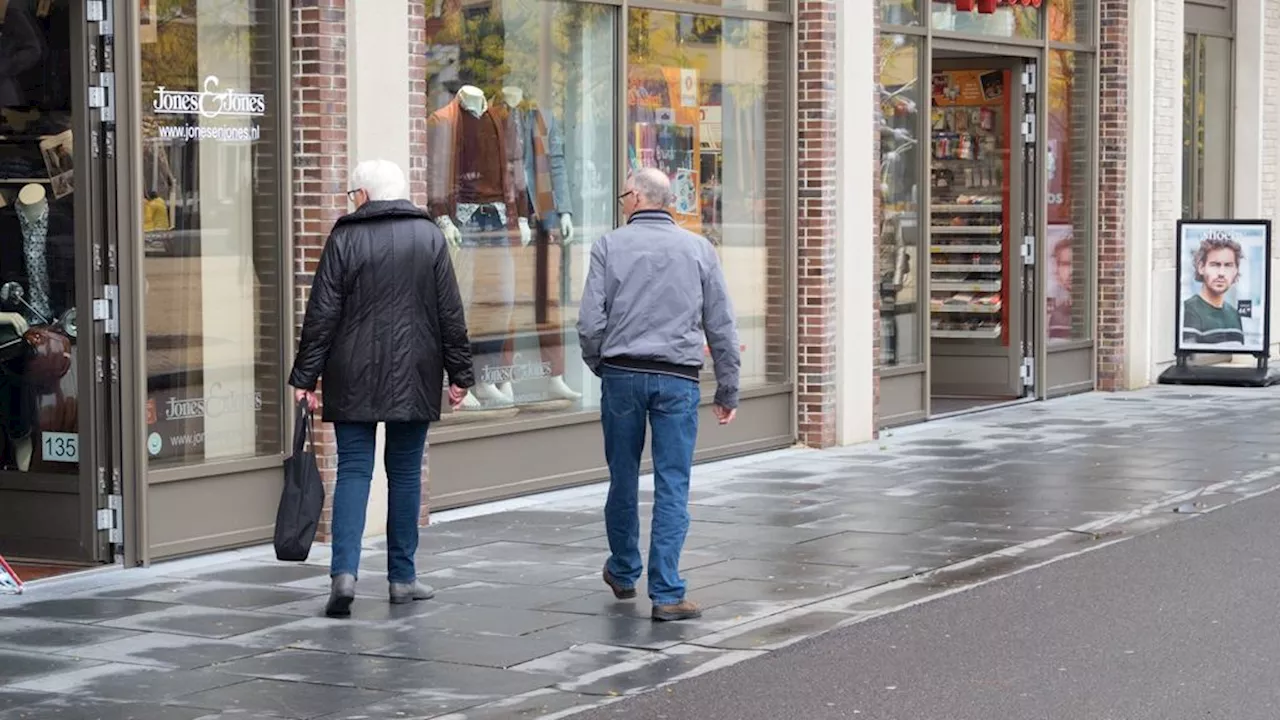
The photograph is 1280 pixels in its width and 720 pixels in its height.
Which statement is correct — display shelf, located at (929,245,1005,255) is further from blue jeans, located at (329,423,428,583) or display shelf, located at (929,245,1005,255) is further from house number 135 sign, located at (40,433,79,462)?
blue jeans, located at (329,423,428,583)

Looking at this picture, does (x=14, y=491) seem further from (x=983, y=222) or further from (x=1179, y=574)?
(x=983, y=222)

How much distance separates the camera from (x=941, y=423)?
1609 centimetres

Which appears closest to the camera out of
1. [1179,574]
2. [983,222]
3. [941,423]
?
[1179,574]

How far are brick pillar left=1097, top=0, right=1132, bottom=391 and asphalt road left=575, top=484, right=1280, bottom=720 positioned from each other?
937 centimetres

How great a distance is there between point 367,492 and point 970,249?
10.4m

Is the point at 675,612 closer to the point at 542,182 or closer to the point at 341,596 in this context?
the point at 341,596

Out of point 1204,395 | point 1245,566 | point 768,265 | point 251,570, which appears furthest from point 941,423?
point 251,570

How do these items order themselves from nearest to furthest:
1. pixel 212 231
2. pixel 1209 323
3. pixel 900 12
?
pixel 212 231 → pixel 900 12 → pixel 1209 323

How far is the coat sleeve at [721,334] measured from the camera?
853 centimetres

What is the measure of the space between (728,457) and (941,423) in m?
2.93

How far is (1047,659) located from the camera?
7535mm

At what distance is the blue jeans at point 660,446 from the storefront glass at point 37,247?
9.33 feet

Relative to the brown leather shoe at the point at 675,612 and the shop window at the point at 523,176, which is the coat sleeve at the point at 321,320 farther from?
the shop window at the point at 523,176

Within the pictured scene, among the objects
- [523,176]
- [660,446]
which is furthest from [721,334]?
[523,176]
